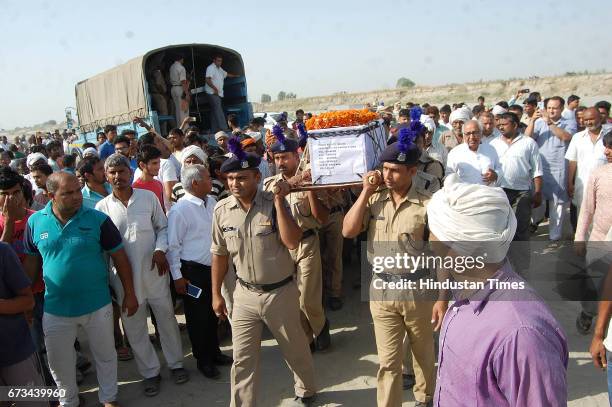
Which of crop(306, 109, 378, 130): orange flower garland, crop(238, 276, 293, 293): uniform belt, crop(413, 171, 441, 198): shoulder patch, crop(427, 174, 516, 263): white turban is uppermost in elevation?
crop(306, 109, 378, 130): orange flower garland

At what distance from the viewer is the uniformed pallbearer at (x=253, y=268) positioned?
3432 mm

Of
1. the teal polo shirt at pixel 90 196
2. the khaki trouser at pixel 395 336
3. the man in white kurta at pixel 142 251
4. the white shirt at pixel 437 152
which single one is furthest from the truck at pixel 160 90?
the khaki trouser at pixel 395 336

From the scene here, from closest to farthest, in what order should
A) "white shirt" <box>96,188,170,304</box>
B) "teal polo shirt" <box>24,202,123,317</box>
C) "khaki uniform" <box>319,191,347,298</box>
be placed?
"teal polo shirt" <box>24,202,123,317</box>
"white shirt" <box>96,188,170,304</box>
"khaki uniform" <box>319,191,347,298</box>

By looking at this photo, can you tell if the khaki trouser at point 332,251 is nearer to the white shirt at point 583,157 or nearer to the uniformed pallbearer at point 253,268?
the uniformed pallbearer at point 253,268

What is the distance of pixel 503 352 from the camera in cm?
156

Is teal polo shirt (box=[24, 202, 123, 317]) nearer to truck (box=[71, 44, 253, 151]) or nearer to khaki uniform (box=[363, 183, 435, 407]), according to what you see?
khaki uniform (box=[363, 183, 435, 407])

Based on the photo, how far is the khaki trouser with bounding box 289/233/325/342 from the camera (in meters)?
4.39

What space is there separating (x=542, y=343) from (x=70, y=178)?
3.28m

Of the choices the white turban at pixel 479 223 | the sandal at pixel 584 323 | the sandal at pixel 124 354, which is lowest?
the sandal at pixel 124 354

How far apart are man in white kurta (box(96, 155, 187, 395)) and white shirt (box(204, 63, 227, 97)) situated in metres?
7.26

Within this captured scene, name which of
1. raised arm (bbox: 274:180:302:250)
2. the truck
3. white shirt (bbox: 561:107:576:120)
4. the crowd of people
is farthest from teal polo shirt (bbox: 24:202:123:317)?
white shirt (bbox: 561:107:576:120)

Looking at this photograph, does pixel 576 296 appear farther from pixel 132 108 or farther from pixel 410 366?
pixel 132 108

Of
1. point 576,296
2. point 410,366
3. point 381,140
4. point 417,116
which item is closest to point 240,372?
point 410,366

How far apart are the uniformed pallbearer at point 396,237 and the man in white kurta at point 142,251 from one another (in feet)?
6.06
